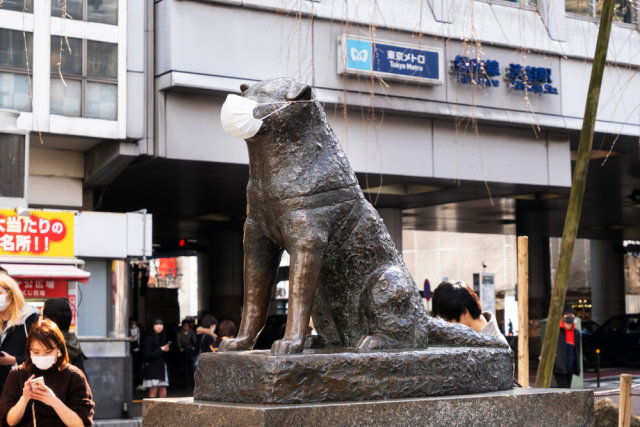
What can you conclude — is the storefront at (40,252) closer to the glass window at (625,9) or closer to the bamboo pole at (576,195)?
the glass window at (625,9)

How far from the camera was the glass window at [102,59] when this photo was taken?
14508 mm

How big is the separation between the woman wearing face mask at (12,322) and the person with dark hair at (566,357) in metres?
10.1

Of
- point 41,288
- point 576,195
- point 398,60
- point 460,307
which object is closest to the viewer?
point 576,195

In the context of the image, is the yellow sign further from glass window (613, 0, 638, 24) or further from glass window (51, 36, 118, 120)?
glass window (613, 0, 638, 24)

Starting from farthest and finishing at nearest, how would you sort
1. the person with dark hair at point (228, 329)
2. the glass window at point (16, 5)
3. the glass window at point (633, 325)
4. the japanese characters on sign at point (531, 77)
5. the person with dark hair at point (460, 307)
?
the glass window at point (633, 325) < the japanese characters on sign at point (531, 77) < the glass window at point (16, 5) < the person with dark hair at point (228, 329) < the person with dark hair at point (460, 307)

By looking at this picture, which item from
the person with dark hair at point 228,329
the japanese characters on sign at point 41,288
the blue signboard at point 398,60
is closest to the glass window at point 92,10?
the blue signboard at point 398,60

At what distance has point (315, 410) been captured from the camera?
3420mm

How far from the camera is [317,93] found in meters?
13.2

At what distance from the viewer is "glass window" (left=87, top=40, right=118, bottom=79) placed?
1451 centimetres

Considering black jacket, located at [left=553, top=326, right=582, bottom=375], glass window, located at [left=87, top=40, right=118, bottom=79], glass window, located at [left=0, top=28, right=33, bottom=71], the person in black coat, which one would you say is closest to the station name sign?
black jacket, located at [left=553, top=326, right=582, bottom=375]

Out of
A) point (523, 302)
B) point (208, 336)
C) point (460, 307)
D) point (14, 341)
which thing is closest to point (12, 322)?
point (14, 341)

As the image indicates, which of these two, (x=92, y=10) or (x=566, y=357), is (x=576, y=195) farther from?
(x=92, y=10)

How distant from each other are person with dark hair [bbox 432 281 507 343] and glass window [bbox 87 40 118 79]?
33.1 ft

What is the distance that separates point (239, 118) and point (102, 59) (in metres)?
11.5
